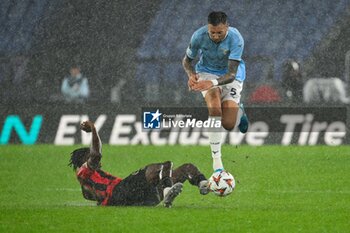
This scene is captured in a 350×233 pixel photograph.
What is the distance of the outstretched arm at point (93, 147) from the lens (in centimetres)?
1369

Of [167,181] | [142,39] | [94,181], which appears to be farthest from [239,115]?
[142,39]

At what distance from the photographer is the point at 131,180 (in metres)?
13.7

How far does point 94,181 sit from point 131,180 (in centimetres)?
42

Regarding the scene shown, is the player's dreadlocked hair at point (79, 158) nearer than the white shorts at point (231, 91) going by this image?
Yes

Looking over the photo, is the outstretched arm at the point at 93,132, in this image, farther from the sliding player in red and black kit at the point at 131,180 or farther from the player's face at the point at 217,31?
the player's face at the point at 217,31

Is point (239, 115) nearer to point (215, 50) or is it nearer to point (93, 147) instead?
point (215, 50)

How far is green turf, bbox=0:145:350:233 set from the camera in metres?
12.6

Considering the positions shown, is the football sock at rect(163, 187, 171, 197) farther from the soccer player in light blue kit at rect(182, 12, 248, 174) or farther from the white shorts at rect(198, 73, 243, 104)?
the white shorts at rect(198, 73, 243, 104)

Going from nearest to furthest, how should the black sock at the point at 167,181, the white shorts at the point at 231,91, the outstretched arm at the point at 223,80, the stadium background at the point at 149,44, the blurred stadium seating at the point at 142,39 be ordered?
the black sock at the point at 167,181
the outstretched arm at the point at 223,80
the white shorts at the point at 231,91
the stadium background at the point at 149,44
the blurred stadium seating at the point at 142,39

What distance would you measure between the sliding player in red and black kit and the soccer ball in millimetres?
99

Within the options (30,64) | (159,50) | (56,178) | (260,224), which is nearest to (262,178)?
(56,178)

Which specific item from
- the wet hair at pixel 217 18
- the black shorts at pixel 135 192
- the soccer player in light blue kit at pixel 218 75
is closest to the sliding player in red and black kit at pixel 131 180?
the black shorts at pixel 135 192

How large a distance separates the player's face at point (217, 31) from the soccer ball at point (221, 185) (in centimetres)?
157

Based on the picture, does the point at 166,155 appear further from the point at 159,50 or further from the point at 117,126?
the point at 159,50
